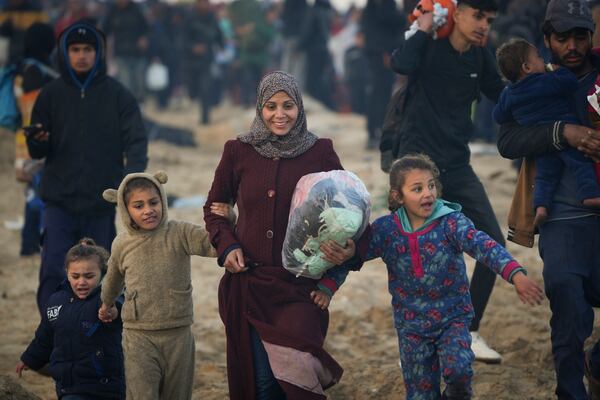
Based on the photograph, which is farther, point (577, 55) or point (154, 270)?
point (154, 270)

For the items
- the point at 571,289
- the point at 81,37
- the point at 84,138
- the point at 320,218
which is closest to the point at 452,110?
the point at 571,289

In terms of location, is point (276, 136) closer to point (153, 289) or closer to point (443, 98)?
point (153, 289)

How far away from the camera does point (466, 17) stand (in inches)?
225

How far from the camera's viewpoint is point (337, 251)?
4410 millimetres

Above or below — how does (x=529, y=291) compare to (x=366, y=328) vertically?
above

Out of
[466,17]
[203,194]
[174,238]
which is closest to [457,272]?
[174,238]

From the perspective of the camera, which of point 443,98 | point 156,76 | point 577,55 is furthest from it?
point 156,76

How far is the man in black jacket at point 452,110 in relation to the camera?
5.88 meters

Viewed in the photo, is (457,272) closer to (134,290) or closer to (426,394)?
(426,394)

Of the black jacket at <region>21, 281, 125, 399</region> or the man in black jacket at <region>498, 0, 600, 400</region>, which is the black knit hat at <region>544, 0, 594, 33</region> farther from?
the black jacket at <region>21, 281, 125, 399</region>

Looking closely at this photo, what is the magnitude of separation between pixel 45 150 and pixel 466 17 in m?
2.79

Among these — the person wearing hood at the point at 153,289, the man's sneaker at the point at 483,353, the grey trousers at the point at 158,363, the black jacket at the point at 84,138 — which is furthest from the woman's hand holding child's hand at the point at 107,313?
the man's sneaker at the point at 483,353

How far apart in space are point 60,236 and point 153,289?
1.53 metres

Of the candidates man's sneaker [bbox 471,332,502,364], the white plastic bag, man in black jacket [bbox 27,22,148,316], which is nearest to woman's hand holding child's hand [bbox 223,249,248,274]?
man in black jacket [bbox 27,22,148,316]
